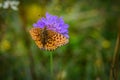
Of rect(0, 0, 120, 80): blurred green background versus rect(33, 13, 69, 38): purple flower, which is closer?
rect(33, 13, 69, 38): purple flower

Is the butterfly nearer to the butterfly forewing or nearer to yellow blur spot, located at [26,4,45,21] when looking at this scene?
the butterfly forewing

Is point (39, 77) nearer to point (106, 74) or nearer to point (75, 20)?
point (106, 74)

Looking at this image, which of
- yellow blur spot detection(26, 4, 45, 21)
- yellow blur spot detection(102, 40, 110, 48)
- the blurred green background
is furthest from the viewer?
yellow blur spot detection(26, 4, 45, 21)

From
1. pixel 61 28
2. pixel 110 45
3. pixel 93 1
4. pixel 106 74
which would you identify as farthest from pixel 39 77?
pixel 61 28

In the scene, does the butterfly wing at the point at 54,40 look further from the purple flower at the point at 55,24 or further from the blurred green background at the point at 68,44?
the blurred green background at the point at 68,44

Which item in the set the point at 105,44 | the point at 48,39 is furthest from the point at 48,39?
the point at 105,44

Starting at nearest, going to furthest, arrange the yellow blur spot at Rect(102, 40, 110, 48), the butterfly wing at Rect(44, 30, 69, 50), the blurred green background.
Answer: the butterfly wing at Rect(44, 30, 69, 50) → the blurred green background → the yellow blur spot at Rect(102, 40, 110, 48)

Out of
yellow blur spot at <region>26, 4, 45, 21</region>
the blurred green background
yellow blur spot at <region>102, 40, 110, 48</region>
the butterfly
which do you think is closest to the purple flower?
the butterfly
